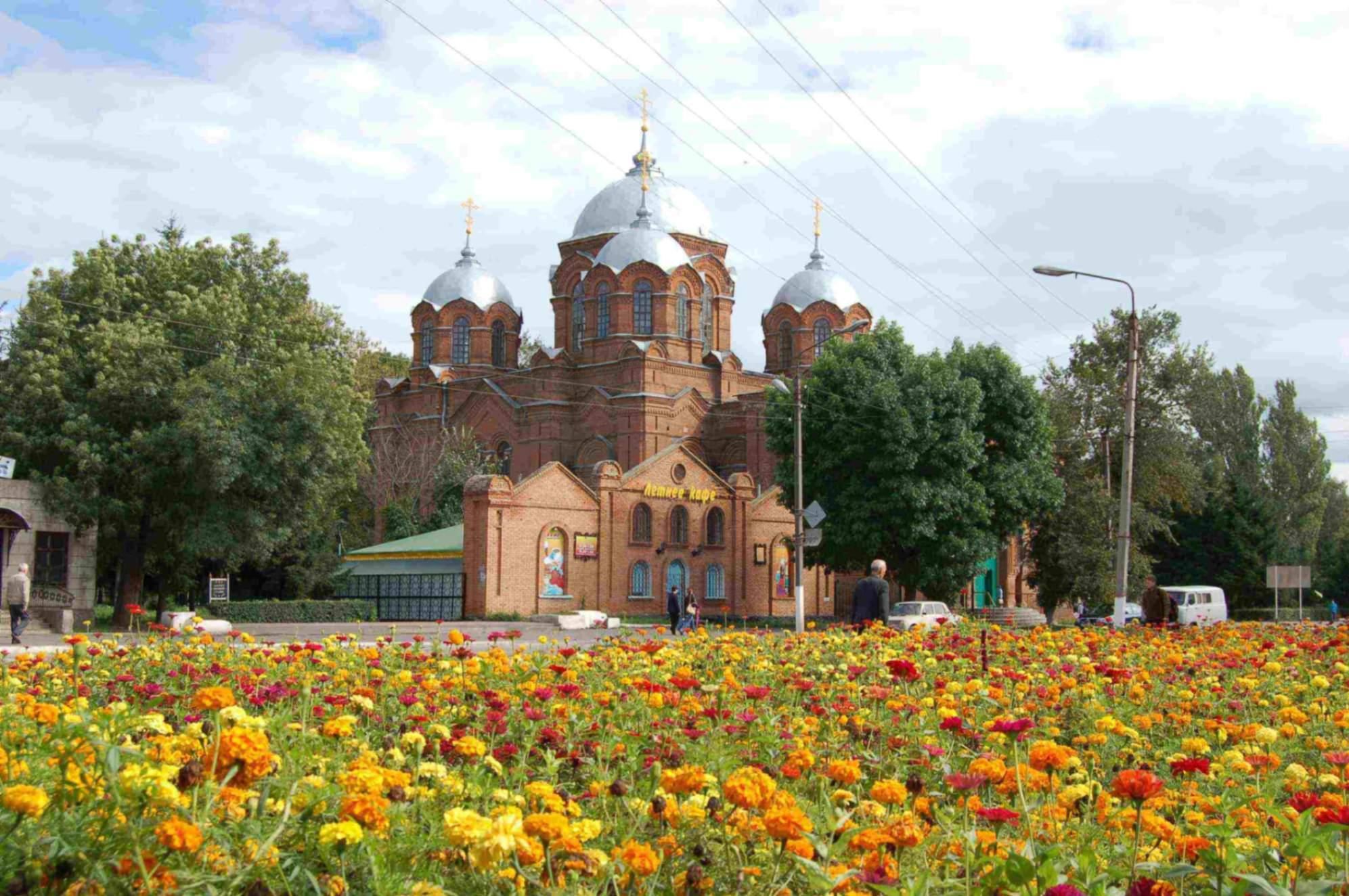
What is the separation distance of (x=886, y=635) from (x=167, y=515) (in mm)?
24707

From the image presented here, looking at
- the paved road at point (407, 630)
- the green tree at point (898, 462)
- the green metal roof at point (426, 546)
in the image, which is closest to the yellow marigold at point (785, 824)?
the paved road at point (407, 630)

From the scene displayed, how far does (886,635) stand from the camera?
1130 cm

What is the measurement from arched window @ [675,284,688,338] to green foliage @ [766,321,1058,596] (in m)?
14.2

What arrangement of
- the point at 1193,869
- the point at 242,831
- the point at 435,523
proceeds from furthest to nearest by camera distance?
the point at 435,523 → the point at 242,831 → the point at 1193,869

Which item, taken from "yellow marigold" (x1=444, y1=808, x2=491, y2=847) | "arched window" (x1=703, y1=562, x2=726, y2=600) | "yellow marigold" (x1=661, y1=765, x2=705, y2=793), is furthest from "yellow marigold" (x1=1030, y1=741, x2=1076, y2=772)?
"arched window" (x1=703, y1=562, x2=726, y2=600)

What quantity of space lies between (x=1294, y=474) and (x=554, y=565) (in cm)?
3955

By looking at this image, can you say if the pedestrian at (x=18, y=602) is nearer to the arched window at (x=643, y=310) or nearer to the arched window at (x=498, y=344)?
the arched window at (x=643, y=310)

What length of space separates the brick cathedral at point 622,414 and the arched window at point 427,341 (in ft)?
0.32

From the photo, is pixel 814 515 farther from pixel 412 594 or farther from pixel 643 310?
pixel 643 310

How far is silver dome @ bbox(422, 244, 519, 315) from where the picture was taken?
198ft

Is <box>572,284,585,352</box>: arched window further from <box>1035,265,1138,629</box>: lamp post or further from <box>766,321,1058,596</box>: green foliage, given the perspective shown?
<box>1035,265,1138,629</box>: lamp post

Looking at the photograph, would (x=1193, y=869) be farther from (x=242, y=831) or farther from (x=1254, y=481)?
(x=1254, y=481)

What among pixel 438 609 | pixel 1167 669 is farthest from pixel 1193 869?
pixel 438 609

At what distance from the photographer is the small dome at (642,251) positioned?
54.3 meters
